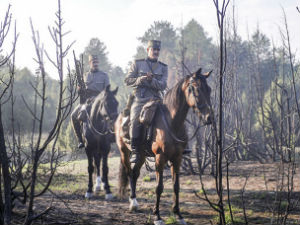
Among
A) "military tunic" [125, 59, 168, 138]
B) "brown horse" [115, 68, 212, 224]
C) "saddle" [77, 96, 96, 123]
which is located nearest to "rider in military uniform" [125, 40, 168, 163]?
"military tunic" [125, 59, 168, 138]

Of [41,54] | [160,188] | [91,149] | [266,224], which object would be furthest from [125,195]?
[41,54]

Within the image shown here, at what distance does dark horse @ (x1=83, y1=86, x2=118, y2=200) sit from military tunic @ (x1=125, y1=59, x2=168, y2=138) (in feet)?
3.09

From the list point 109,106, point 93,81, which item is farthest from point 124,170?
point 93,81

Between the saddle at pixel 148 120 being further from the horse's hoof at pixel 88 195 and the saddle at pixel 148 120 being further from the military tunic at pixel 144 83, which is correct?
the horse's hoof at pixel 88 195

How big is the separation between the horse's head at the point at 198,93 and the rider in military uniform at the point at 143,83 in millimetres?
1251

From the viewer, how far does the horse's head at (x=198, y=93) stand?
14.3 feet

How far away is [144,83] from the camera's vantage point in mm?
6078

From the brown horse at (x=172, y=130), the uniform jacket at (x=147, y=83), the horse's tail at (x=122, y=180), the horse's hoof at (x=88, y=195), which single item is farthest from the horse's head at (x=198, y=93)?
the horse's hoof at (x=88, y=195)

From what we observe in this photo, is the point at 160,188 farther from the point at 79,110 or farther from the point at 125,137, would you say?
the point at 79,110

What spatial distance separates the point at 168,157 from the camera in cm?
521

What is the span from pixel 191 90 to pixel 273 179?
5392 millimetres

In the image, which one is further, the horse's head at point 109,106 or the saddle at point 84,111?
the saddle at point 84,111

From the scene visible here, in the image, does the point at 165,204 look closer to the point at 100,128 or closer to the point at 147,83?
the point at 100,128

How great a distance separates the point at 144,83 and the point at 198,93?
1781 mm
